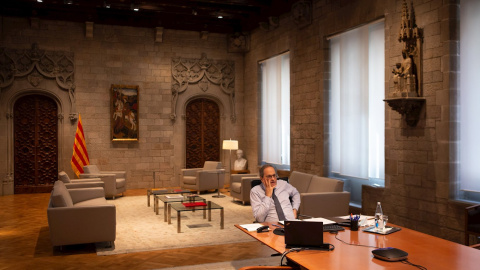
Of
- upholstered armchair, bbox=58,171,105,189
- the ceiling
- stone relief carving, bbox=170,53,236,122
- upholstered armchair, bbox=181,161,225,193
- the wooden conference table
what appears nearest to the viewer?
the wooden conference table

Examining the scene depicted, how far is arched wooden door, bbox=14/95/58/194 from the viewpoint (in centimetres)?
1118

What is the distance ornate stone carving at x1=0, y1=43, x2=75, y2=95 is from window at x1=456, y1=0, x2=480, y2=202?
9.24m

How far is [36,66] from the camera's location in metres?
11.2

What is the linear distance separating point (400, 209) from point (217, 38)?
8.06m

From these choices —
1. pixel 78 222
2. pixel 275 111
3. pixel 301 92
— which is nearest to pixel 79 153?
pixel 275 111

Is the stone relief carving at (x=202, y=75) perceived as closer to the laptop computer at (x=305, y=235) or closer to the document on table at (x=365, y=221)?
the document on table at (x=365, y=221)

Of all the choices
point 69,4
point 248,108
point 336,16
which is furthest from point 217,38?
point 336,16

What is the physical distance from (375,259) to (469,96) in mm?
3946

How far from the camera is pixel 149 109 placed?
481 inches

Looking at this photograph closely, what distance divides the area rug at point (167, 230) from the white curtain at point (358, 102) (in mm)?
2192

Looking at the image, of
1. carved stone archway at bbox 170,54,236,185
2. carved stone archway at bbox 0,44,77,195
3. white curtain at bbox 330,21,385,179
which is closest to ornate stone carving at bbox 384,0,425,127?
white curtain at bbox 330,21,385,179

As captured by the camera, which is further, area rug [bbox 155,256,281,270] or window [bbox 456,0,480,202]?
window [bbox 456,0,480,202]

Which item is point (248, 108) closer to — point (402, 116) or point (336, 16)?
point (336, 16)

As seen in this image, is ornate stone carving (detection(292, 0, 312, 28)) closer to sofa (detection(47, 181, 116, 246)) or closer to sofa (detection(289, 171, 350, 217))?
sofa (detection(289, 171, 350, 217))
